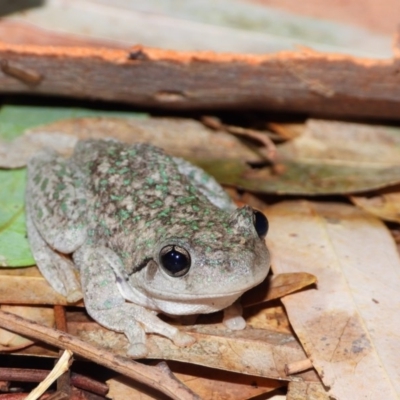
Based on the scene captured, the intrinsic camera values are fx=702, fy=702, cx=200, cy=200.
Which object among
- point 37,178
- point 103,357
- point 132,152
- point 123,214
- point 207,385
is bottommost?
point 207,385

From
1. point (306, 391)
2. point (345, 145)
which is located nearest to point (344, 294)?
point (306, 391)

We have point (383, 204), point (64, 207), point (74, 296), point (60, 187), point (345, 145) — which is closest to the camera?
point (74, 296)

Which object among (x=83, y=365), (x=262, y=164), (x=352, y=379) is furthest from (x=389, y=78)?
(x=83, y=365)

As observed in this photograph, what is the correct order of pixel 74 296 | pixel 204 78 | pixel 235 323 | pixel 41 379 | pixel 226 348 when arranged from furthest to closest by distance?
pixel 204 78
pixel 74 296
pixel 235 323
pixel 226 348
pixel 41 379

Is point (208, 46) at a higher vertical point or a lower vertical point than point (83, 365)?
higher

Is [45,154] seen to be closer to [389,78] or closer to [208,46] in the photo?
[208,46]

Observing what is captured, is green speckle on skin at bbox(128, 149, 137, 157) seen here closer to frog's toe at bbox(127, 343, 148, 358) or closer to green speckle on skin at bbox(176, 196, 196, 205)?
green speckle on skin at bbox(176, 196, 196, 205)

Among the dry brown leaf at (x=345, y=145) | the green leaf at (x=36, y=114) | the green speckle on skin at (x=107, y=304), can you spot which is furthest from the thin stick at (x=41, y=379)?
the dry brown leaf at (x=345, y=145)

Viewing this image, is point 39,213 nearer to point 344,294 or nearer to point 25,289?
point 25,289
